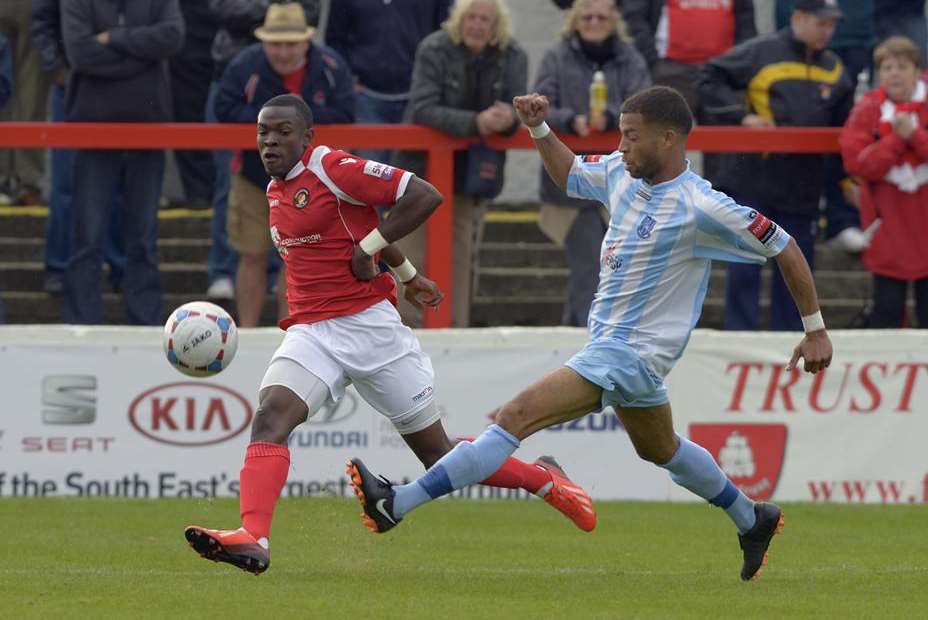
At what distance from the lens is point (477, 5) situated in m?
12.7

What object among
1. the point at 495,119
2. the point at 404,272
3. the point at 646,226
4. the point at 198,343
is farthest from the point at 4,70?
the point at 646,226

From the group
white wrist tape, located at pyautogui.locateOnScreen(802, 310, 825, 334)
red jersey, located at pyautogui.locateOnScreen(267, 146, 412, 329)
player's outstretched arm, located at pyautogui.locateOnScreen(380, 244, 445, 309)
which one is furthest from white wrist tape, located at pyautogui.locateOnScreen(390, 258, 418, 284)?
white wrist tape, located at pyautogui.locateOnScreen(802, 310, 825, 334)

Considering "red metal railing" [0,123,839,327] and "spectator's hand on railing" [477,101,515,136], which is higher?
"spectator's hand on railing" [477,101,515,136]

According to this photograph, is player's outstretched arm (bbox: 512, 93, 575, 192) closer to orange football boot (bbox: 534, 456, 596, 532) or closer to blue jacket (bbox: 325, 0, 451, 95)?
orange football boot (bbox: 534, 456, 596, 532)

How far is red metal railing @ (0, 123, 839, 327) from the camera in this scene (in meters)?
12.6

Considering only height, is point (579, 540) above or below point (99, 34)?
below

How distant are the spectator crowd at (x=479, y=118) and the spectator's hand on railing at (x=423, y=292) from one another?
148 inches

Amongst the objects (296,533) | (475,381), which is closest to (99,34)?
(475,381)

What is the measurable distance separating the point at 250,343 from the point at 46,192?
13.9ft

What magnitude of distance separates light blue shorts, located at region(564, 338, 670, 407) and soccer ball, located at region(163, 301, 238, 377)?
1.92 m

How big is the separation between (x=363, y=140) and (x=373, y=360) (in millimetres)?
4119

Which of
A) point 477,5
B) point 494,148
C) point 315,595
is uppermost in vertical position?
point 477,5

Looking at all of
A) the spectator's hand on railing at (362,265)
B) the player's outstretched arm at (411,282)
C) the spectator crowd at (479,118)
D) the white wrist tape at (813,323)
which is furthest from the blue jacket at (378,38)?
the white wrist tape at (813,323)

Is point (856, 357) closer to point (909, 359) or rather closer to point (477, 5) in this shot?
point (909, 359)
